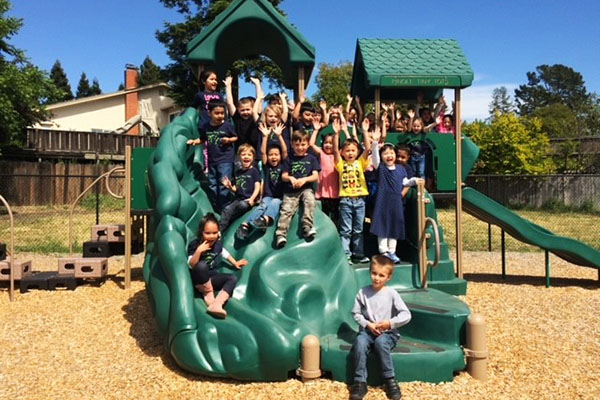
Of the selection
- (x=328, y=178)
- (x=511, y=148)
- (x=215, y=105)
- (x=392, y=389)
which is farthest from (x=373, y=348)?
(x=511, y=148)

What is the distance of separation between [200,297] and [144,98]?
34163 mm

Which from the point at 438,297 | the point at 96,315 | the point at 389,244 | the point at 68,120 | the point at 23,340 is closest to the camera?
the point at 438,297

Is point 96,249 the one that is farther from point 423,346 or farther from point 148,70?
point 148,70

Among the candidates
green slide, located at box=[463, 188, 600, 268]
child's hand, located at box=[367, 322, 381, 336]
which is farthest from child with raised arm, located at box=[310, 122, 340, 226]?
green slide, located at box=[463, 188, 600, 268]

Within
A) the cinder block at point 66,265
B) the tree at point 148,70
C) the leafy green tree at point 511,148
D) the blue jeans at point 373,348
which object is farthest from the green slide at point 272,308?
the tree at point 148,70

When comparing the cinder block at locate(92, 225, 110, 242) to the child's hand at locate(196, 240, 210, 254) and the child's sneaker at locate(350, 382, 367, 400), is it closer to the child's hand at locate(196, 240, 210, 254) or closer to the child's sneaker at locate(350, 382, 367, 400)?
the child's hand at locate(196, 240, 210, 254)

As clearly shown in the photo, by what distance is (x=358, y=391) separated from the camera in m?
3.81

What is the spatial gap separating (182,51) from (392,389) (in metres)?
26.5

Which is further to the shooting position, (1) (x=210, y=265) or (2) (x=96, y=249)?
(2) (x=96, y=249)

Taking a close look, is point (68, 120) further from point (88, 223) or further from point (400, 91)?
point (400, 91)

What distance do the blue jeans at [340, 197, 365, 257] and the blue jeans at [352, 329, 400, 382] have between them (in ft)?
6.46

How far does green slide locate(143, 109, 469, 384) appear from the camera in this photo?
4105 millimetres

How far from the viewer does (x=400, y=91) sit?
37.3 ft

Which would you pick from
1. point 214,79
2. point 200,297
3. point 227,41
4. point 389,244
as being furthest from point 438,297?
point 227,41
